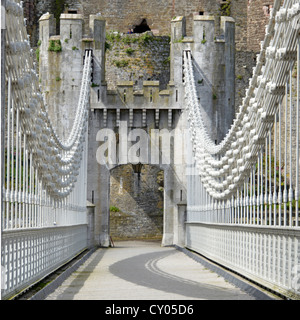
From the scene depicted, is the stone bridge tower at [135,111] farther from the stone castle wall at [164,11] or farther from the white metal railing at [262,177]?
the stone castle wall at [164,11]

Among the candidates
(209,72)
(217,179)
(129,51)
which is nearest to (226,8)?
(129,51)

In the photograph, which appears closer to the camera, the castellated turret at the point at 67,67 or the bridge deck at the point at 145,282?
the bridge deck at the point at 145,282

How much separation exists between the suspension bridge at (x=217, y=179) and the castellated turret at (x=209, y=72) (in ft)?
17.9

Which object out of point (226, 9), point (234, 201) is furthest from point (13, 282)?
point (226, 9)

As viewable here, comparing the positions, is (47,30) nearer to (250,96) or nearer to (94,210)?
(94,210)

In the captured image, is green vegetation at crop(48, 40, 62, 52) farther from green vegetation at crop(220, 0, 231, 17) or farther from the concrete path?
green vegetation at crop(220, 0, 231, 17)

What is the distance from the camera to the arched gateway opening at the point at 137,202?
2841cm

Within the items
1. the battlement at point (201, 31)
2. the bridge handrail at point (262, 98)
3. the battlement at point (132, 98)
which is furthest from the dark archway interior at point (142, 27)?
the bridge handrail at point (262, 98)

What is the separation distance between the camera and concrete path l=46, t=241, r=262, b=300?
7.51 meters

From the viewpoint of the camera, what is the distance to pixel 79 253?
50.1 feet

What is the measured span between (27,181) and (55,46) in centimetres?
1172

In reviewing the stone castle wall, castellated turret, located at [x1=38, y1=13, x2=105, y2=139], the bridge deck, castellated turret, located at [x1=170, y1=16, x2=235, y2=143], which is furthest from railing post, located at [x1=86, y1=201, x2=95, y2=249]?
the stone castle wall

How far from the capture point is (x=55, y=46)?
19281 millimetres
